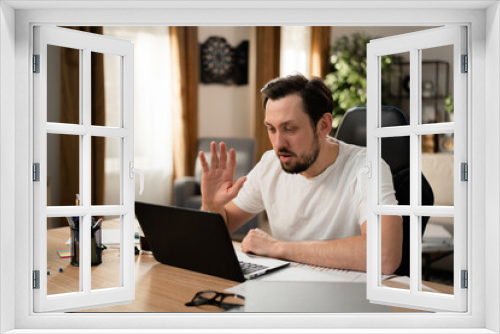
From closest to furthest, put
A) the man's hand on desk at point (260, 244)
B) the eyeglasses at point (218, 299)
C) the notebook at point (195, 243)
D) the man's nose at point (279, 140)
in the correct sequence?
the eyeglasses at point (218, 299) < the notebook at point (195, 243) < the man's hand on desk at point (260, 244) < the man's nose at point (279, 140)

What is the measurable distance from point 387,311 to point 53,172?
365 cm

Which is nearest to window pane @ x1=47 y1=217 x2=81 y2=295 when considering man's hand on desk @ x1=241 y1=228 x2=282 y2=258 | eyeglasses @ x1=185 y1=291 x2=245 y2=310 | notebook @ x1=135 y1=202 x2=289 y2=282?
notebook @ x1=135 y1=202 x2=289 y2=282

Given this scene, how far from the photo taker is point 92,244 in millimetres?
1920

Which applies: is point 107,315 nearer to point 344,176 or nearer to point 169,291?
point 169,291

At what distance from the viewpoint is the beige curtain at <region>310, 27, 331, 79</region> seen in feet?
17.7

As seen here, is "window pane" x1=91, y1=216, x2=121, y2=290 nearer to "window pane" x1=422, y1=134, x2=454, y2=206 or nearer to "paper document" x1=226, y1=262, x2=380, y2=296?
"paper document" x1=226, y1=262, x2=380, y2=296

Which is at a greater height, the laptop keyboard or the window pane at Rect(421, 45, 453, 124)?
the window pane at Rect(421, 45, 453, 124)

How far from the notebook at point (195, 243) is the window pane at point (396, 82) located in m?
3.70

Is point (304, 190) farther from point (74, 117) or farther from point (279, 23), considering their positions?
point (74, 117)

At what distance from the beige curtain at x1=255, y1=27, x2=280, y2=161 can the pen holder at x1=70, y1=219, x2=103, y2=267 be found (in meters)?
3.53

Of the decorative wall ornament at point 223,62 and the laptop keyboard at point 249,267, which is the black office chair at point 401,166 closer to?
the laptop keyboard at point 249,267

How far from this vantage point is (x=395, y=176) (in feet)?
7.84

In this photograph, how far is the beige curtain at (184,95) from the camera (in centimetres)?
500

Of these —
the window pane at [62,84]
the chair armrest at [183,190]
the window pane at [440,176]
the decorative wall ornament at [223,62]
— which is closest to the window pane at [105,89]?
the window pane at [62,84]
